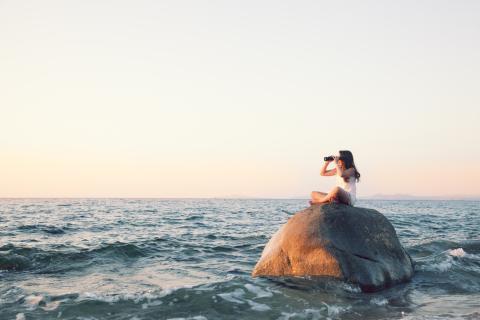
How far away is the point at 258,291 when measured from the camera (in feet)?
22.1

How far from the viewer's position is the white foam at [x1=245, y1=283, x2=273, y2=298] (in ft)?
21.3

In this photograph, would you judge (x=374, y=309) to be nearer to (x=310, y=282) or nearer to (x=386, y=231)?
(x=310, y=282)

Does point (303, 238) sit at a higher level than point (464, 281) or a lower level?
higher

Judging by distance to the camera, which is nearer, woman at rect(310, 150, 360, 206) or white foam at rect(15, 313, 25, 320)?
white foam at rect(15, 313, 25, 320)

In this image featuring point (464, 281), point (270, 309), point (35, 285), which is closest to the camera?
point (270, 309)

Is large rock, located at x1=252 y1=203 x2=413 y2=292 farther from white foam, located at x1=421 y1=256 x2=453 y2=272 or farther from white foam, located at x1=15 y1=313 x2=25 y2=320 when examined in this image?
white foam, located at x1=15 y1=313 x2=25 y2=320

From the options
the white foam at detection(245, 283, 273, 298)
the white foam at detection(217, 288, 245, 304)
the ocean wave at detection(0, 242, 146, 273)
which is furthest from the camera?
the ocean wave at detection(0, 242, 146, 273)

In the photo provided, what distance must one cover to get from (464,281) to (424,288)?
1310mm

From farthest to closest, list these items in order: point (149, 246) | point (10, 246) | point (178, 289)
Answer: point (149, 246) → point (10, 246) → point (178, 289)

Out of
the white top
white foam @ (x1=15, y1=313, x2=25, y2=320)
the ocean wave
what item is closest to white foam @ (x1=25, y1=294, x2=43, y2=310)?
white foam @ (x1=15, y1=313, x2=25, y2=320)

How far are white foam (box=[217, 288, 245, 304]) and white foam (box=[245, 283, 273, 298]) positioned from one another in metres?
0.18

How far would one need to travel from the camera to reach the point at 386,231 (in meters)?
8.36

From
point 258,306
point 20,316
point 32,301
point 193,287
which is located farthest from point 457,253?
point 20,316

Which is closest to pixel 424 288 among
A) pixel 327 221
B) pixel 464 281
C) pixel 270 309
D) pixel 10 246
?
pixel 464 281
